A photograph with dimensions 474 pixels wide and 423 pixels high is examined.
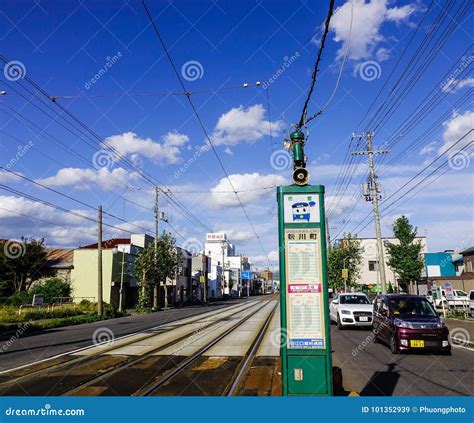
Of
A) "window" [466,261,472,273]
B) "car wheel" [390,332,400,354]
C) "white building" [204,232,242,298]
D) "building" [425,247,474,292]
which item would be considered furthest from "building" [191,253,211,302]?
"car wheel" [390,332,400,354]

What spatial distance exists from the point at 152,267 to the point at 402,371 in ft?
121

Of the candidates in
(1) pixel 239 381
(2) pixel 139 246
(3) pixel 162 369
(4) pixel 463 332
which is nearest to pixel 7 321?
(3) pixel 162 369

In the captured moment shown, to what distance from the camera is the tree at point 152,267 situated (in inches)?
1654

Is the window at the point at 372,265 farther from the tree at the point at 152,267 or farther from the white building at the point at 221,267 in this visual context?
→ the white building at the point at 221,267

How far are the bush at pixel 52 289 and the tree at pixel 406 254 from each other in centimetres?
3830

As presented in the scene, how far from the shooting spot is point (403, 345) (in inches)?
429

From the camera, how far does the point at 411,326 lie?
36.2 ft

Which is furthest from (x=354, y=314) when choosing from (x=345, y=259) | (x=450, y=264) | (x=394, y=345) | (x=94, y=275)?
(x=450, y=264)

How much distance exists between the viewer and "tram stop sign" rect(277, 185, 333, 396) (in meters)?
4.82

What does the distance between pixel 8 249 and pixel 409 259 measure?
45643 millimetres

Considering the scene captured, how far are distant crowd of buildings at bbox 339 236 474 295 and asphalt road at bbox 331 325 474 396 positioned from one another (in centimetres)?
2721

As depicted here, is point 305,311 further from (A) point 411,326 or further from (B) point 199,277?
(B) point 199,277

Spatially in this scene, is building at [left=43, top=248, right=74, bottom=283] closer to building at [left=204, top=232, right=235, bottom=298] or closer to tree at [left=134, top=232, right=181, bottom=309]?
tree at [left=134, top=232, right=181, bottom=309]

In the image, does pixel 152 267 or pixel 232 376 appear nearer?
pixel 232 376
